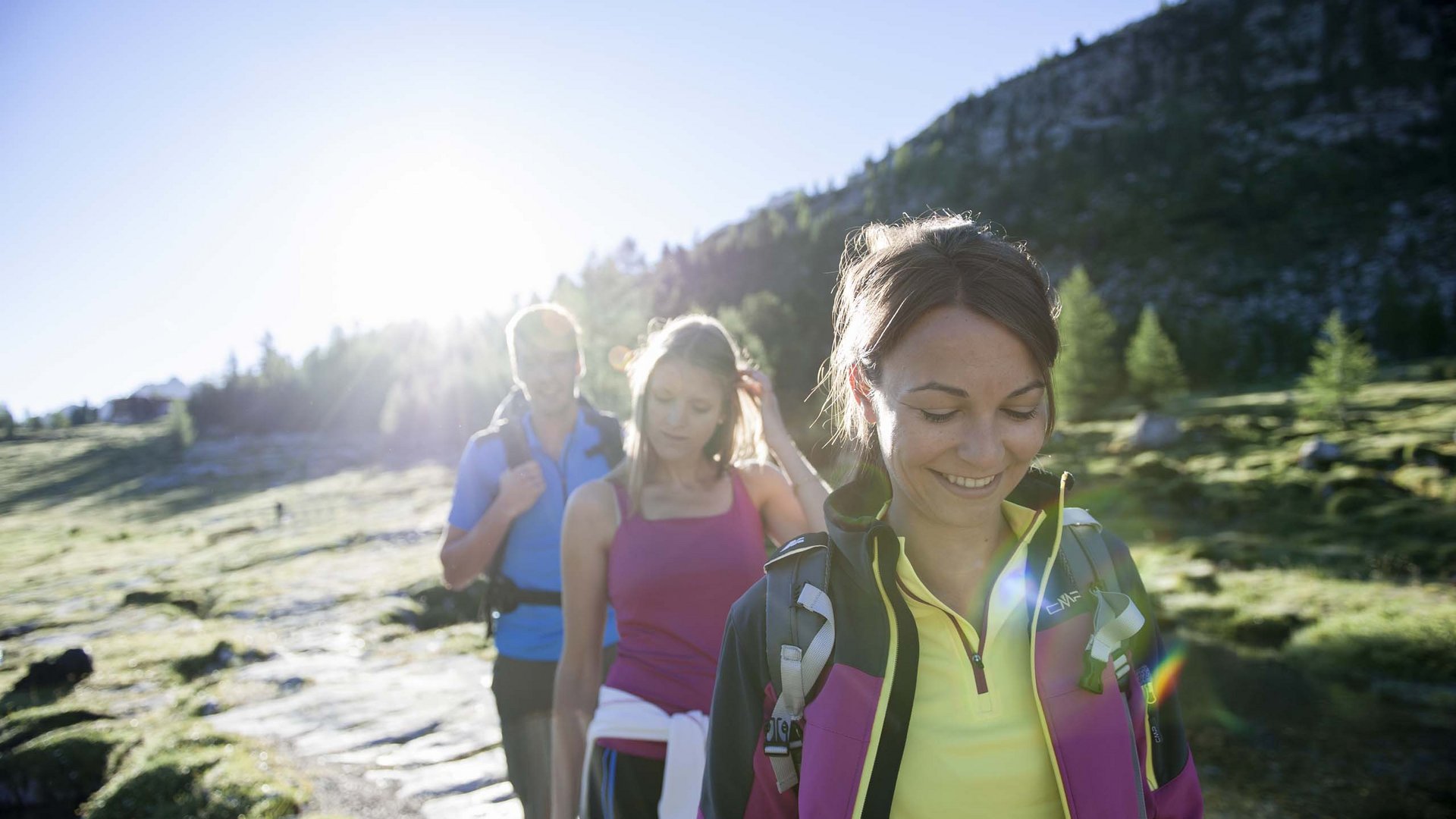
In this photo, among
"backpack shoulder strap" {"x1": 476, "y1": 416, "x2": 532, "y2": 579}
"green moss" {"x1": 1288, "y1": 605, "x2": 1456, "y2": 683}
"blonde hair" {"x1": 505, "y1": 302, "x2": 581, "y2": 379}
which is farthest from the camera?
"green moss" {"x1": 1288, "y1": 605, "x2": 1456, "y2": 683}

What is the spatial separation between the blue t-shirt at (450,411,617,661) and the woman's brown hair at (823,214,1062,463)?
229cm

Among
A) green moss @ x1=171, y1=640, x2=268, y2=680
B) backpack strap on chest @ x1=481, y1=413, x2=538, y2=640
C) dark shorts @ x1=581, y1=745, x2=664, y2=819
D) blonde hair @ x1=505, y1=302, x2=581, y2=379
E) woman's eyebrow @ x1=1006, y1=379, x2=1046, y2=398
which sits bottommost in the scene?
green moss @ x1=171, y1=640, x2=268, y2=680

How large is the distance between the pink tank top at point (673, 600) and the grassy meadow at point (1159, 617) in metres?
5.06

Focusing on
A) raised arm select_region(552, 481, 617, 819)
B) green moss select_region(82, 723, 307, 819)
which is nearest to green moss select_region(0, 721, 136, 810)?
green moss select_region(82, 723, 307, 819)

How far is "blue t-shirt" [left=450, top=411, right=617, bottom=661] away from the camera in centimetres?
370

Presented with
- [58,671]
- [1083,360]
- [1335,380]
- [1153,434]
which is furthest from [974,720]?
[1083,360]

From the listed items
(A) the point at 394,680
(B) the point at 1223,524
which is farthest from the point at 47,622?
(B) the point at 1223,524

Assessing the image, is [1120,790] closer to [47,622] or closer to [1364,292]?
[47,622]

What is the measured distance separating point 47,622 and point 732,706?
79.0ft

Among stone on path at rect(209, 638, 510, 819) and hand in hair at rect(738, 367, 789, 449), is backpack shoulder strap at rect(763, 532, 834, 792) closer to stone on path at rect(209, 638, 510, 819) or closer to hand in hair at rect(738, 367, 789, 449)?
hand in hair at rect(738, 367, 789, 449)

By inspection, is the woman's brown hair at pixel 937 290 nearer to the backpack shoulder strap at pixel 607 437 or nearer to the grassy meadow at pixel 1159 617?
the backpack shoulder strap at pixel 607 437

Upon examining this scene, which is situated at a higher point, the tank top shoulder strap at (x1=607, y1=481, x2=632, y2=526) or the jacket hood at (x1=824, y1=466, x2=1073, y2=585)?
the jacket hood at (x1=824, y1=466, x2=1073, y2=585)

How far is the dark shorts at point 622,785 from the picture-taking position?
2.46 m

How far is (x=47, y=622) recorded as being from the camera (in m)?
18.5
